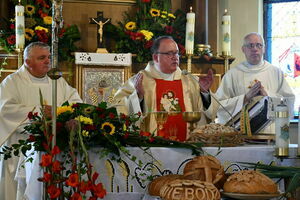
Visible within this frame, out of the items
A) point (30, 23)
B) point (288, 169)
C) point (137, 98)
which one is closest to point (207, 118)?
point (137, 98)

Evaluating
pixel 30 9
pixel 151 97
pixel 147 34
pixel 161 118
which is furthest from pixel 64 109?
pixel 30 9

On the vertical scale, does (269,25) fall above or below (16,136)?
above

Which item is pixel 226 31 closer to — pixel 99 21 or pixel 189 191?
pixel 99 21

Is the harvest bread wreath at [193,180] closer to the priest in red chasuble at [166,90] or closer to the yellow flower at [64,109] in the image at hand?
the yellow flower at [64,109]

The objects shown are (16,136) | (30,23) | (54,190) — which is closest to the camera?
(54,190)

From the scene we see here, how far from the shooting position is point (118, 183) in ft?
12.2

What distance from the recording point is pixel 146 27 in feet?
26.8

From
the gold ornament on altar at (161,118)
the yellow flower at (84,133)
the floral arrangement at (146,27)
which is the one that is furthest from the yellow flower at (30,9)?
the yellow flower at (84,133)

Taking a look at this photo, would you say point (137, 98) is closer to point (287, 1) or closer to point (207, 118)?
point (207, 118)

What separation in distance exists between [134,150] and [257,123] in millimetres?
1292

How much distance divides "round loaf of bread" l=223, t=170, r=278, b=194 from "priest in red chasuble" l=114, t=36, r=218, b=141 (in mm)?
2051

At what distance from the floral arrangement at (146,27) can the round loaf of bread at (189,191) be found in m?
5.11

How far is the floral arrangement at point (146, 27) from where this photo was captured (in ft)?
26.1

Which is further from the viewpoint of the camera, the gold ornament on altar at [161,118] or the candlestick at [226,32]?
the candlestick at [226,32]
